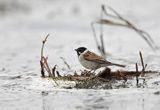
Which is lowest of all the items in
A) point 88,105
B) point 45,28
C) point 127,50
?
point 88,105

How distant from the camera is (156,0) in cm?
1952

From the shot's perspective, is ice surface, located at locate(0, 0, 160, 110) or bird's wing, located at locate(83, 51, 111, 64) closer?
ice surface, located at locate(0, 0, 160, 110)

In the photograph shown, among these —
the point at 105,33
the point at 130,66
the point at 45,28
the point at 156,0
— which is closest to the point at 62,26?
the point at 45,28

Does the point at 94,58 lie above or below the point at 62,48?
below

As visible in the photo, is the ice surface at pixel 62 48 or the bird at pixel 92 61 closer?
the ice surface at pixel 62 48

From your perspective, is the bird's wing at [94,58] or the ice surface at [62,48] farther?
the bird's wing at [94,58]

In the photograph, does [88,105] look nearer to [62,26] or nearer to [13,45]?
[13,45]

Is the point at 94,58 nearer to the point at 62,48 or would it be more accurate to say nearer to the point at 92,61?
the point at 92,61

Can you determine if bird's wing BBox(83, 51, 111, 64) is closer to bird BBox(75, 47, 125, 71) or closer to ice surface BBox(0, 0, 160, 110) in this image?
bird BBox(75, 47, 125, 71)

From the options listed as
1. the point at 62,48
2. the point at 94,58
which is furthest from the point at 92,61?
the point at 62,48

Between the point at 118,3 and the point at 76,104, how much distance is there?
11543 millimetres

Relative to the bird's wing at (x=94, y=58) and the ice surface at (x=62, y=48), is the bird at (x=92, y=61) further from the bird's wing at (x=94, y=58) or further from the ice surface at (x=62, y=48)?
the ice surface at (x=62, y=48)

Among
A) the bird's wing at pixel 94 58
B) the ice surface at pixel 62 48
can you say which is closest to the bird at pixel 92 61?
the bird's wing at pixel 94 58

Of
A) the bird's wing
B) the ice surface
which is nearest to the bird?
the bird's wing
